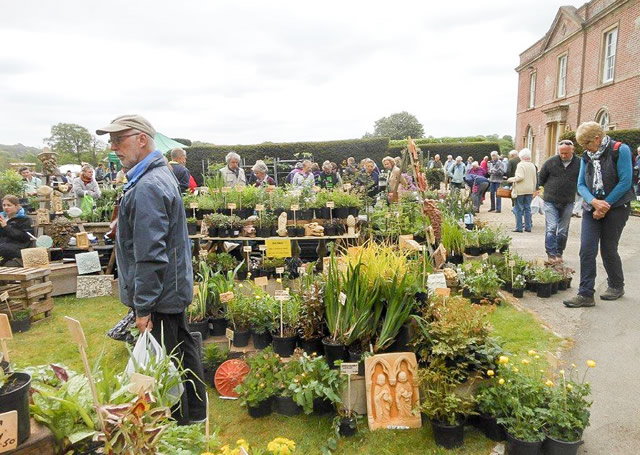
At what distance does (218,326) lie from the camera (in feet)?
12.6

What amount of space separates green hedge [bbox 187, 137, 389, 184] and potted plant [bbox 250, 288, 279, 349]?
680 inches

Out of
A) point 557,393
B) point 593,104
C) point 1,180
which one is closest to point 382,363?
point 557,393

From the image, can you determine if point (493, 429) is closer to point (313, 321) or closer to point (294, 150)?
point (313, 321)

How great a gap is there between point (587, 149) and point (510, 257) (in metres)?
1.66

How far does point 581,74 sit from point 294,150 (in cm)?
1292

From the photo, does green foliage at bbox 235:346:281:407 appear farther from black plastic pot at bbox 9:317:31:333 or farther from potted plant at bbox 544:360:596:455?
black plastic pot at bbox 9:317:31:333

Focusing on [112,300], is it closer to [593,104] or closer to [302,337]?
[302,337]

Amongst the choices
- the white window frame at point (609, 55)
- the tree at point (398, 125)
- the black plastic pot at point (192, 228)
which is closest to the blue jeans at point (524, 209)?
the black plastic pot at point (192, 228)

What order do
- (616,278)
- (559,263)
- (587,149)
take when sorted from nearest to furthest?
1. (587,149)
2. (616,278)
3. (559,263)

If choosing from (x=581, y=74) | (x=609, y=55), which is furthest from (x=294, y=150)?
(x=609, y=55)

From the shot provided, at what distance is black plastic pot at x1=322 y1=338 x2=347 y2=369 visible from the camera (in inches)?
117

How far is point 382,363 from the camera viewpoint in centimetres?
280

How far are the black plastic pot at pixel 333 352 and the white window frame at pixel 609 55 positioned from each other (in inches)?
732

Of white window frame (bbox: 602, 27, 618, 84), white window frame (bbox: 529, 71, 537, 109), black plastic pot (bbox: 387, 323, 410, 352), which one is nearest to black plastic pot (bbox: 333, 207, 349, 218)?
black plastic pot (bbox: 387, 323, 410, 352)
